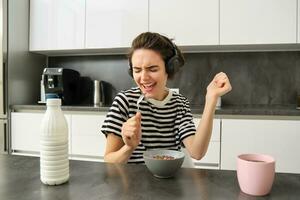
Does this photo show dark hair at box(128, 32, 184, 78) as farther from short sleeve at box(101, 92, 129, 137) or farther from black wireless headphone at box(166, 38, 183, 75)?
short sleeve at box(101, 92, 129, 137)

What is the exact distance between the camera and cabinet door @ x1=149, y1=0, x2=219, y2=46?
2178 mm

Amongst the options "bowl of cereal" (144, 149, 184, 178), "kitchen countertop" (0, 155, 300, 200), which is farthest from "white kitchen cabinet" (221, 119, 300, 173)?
"bowl of cereal" (144, 149, 184, 178)

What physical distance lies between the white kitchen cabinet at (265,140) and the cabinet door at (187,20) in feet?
2.33

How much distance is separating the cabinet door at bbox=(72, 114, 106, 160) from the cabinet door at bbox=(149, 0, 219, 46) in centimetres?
87

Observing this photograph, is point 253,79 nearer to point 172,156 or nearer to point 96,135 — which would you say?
point 96,135

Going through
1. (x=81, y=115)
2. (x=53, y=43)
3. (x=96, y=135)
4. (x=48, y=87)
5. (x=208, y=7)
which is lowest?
(x=96, y=135)

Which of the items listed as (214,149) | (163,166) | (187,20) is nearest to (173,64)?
(163,166)

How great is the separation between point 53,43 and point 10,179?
6.53 feet

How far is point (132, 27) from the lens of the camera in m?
2.33

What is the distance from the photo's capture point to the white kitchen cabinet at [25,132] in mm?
2314

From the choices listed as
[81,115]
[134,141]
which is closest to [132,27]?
[81,115]

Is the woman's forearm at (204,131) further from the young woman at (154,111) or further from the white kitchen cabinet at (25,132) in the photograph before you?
the white kitchen cabinet at (25,132)

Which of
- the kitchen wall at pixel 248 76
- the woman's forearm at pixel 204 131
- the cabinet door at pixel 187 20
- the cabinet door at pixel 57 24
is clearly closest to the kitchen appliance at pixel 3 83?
the cabinet door at pixel 57 24

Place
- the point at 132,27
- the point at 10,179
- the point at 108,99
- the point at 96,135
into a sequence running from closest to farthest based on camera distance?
1. the point at 10,179
2. the point at 96,135
3. the point at 132,27
4. the point at 108,99
